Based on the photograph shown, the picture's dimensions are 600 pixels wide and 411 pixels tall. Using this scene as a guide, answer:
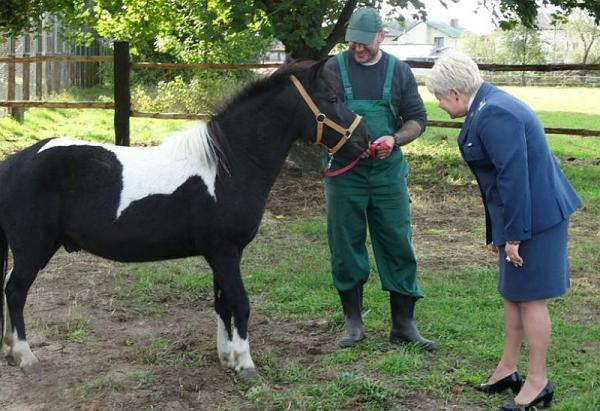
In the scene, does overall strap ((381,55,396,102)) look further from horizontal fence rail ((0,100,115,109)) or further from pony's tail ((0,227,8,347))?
horizontal fence rail ((0,100,115,109))

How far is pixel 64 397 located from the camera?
4184 mm

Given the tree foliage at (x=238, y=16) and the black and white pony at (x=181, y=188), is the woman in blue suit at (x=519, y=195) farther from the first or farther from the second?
the tree foliage at (x=238, y=16)

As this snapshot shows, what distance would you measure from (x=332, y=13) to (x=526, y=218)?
27.4ft

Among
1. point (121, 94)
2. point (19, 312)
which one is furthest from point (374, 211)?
point (121, 94)

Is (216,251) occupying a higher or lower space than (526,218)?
lower

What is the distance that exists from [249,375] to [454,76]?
6.51 ft

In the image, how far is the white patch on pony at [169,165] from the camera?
4418 millimetres

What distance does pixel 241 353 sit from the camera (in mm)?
4488

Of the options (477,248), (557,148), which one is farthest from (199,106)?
(477,248)

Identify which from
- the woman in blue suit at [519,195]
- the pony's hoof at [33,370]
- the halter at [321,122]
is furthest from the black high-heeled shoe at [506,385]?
the pony's hoof at [33,370]

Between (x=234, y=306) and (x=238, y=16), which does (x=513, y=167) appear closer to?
(x=234, y=306)

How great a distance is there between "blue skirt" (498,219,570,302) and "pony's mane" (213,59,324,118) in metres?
1.58

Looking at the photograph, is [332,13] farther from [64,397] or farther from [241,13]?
[64,397]

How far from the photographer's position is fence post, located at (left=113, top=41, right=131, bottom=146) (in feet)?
37.3
